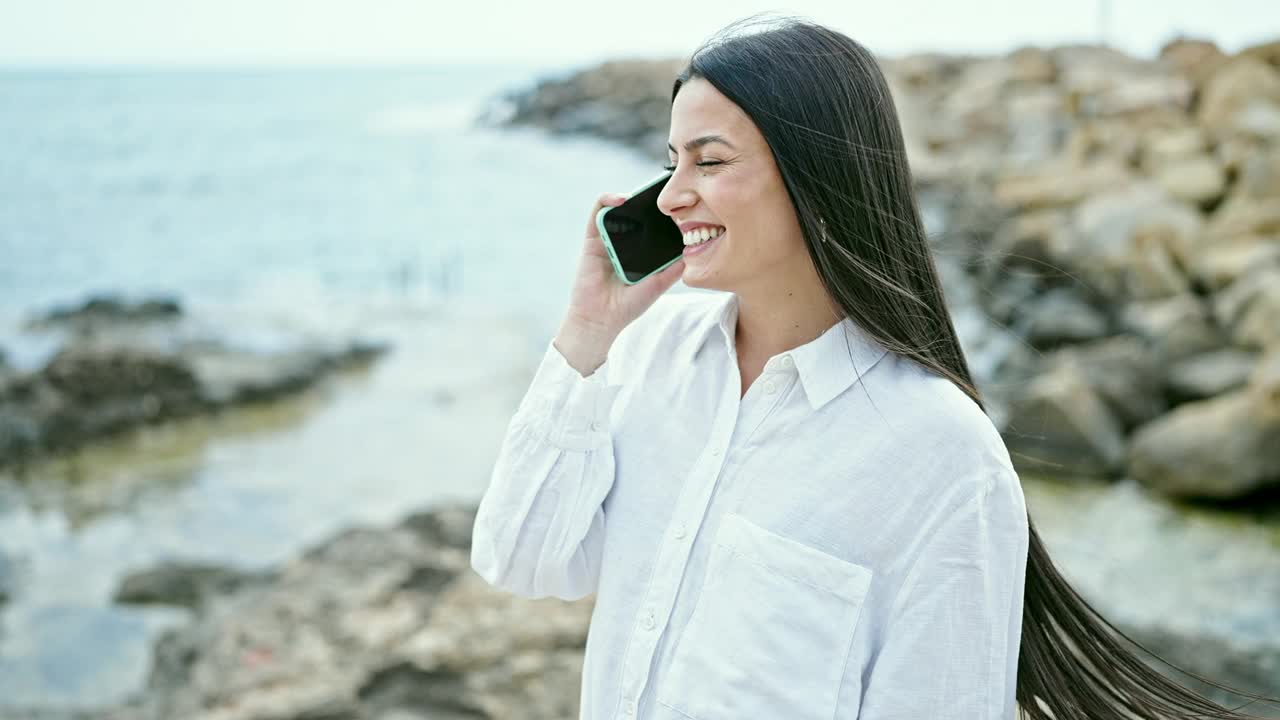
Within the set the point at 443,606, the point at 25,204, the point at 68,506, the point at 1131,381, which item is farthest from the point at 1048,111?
the point at 25,204

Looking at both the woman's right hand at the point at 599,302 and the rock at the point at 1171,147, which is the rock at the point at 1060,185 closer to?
the rock at the point at 1171,147

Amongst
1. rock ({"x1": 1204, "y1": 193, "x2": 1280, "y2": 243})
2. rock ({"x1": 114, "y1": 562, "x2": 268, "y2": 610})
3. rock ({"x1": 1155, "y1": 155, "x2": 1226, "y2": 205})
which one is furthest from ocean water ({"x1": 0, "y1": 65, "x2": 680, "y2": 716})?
rock ({"x1": 1155, "y1": 155, "x2": 1226, "y2": 205})

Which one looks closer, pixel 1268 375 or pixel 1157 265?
pixel 1268 375

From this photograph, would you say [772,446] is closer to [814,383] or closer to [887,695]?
[814,383]

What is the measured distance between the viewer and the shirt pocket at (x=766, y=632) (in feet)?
4.75

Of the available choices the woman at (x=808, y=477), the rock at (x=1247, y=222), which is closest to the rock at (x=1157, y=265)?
the rock at (x=1247, y=222)

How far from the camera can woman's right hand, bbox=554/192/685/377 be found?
1796 millimetres

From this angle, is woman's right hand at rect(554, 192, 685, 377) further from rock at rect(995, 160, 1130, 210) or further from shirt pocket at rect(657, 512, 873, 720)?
rock at rect(995, 160, 1130, 210)

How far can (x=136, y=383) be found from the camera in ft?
31.6

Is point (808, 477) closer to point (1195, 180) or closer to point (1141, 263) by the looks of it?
point (1141, 263)

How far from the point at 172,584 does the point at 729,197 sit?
17.9 feet

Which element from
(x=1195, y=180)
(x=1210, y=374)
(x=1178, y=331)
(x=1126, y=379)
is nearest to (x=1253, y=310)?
(x=1178, y=331)

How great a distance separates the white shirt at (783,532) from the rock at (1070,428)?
5.42 meters

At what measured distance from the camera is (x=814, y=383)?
154 cm
